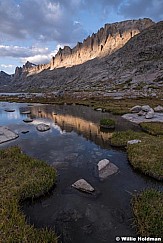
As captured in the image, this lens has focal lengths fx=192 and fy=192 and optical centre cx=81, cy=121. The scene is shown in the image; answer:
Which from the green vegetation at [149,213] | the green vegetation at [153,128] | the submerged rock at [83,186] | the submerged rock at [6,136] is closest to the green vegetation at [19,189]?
the submerged rock at [83,186]

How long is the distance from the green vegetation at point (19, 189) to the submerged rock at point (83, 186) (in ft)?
5.76

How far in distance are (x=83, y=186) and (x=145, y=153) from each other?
7.90 metres

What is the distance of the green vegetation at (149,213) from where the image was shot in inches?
356

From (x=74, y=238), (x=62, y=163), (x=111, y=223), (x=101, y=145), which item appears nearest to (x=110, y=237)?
(x=111, y=223)

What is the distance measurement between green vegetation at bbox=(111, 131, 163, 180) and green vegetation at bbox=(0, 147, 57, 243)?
7.45m

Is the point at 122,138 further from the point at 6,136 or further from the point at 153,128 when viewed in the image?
the point at 6,136

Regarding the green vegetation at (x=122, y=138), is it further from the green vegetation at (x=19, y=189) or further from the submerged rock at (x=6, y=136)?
the submerged rock at (x=6, y=136)

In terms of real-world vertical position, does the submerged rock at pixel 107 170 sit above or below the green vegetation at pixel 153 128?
below

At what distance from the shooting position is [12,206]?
421 inches

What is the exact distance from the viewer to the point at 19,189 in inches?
492

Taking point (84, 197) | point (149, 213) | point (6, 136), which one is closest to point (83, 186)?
point (84, 197)

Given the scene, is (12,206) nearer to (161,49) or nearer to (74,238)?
(74,238)

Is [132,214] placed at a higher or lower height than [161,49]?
lower

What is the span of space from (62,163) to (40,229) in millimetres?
8369
